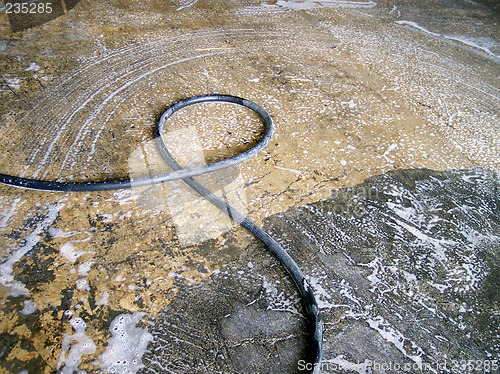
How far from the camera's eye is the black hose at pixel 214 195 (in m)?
1.38

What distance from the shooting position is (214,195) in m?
1.86

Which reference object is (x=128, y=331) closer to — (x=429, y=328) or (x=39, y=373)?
(x=39, y=373)

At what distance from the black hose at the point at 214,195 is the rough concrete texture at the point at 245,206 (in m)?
0.06

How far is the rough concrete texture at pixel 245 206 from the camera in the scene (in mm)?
A: 1387

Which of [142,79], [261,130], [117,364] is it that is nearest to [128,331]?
[117,364]

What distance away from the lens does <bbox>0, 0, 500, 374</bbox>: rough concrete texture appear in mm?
1387

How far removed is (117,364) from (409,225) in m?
1.57

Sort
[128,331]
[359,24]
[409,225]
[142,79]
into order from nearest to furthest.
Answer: [128,331] → [409,225] → [142,79] → [359,24]

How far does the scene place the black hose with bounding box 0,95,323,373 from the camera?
138 centimetres

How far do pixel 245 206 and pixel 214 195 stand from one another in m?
0.18

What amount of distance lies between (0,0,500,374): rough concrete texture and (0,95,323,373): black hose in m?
0.06

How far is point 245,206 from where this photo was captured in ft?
6.20

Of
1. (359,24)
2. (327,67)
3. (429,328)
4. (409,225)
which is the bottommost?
(429,328)

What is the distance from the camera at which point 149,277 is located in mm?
1548
